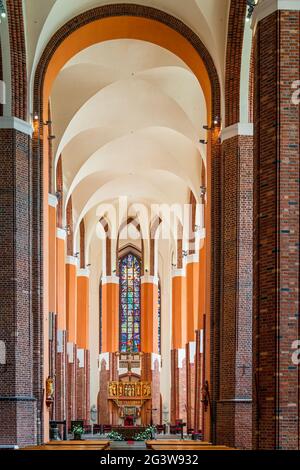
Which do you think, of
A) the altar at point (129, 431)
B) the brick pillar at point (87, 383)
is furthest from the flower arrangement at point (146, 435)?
the brick pillar at point (87, 383)

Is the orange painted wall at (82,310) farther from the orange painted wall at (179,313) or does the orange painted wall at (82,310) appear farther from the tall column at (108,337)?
the orange painted wall at (179,313)

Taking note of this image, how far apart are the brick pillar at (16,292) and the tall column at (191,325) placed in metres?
15.7

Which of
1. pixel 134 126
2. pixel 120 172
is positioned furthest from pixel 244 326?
pixel 120 172

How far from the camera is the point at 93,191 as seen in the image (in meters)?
39.1

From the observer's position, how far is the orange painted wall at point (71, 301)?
127 feet

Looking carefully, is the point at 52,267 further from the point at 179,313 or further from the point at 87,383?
the point at 87,383

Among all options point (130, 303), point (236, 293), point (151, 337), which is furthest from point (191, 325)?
point (236, 293)

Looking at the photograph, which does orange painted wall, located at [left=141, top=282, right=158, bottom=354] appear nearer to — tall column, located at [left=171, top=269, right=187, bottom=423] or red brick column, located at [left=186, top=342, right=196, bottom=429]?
tall column, located at [left=171, top=269, right=187, bottom=423]

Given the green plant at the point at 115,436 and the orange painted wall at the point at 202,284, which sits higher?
the orange painted wall at the point at 202,284

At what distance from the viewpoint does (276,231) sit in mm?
13750

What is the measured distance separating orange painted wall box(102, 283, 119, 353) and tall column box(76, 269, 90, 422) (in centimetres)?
243

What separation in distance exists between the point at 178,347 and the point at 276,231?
30344mm

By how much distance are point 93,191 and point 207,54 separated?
16.1 m

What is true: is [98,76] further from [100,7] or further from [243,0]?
[243,0]
